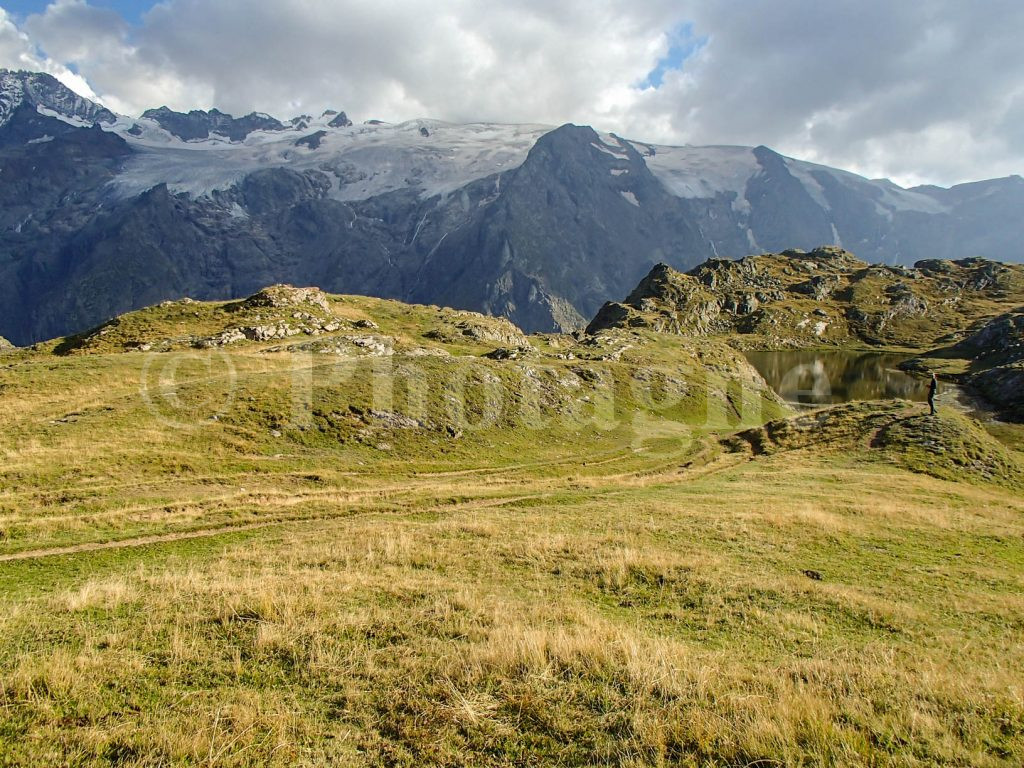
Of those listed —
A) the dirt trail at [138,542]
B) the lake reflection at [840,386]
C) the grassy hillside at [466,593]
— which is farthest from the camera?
the lake reflection at [840,386]

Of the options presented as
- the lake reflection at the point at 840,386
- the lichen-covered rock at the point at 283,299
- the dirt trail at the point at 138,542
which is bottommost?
the dirt trail at the point at 138,542

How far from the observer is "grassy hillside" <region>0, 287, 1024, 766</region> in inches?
323

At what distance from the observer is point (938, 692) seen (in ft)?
30.4

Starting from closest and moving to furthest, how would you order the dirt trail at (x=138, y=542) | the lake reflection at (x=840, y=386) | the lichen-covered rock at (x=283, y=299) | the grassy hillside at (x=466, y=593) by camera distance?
the grassy hillside at (x=466, y=593) → the dirt trail at (x=138, y=542) → the lichen-covered rock at (x=283, y=299) → the lake reflection at (x=840, y=386)

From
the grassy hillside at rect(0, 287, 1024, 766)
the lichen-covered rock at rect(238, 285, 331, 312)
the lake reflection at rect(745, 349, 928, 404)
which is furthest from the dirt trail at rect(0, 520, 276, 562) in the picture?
the lake reflection at rect(745, 349, 928, 404)

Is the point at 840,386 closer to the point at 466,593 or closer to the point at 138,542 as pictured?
the point at 466,593

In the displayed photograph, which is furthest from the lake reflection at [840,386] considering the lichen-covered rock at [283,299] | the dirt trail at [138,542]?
the dirt trail at [138,542]

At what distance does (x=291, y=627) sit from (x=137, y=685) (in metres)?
3.07

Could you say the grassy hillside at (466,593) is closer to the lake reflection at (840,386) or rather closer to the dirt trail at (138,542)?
the dirt trail at (138,542)

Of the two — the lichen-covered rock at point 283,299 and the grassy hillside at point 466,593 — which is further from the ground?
the lichen-covered rock at point 283,299

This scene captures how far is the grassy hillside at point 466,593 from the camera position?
8211mm

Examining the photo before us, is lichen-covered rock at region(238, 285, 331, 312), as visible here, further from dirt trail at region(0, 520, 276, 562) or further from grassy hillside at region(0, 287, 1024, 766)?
dirt trail at region(0, 520, 276, 562)

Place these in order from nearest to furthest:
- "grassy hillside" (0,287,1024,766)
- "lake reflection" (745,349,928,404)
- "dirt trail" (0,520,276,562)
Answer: "grassy hillside" (0,287,1024,766) < "dirt trail" (0,520,276,562) < "lake reflection" (745,349,928,404)

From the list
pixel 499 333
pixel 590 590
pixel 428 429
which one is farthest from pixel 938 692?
pixel 499 333
